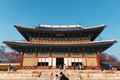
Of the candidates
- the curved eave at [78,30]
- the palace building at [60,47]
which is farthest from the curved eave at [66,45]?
the curved eave at [78,30]

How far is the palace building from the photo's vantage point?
3606 cm

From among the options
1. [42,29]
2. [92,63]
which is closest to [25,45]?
[42,29]

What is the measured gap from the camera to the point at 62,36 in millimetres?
38375

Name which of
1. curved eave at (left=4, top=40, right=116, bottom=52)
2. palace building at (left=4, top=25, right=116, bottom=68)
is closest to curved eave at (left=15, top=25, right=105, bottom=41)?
palace building at (left=4, top=25, right=116, bottom=68)

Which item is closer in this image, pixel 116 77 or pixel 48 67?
pixel 116 77

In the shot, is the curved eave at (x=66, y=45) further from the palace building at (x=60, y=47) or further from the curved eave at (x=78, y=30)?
the curved eave at (x=78, y=30)

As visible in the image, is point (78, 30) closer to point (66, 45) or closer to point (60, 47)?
point (66, 45)

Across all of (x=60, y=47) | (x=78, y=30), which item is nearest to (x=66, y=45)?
(x=60, y=47)

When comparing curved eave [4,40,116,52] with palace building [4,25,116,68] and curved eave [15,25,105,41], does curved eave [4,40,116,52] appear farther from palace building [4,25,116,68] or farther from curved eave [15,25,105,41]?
curved eave [15,25,105,41]

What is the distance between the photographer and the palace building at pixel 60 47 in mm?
36062

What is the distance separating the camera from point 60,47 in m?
36.4

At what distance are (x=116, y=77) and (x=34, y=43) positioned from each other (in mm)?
15997

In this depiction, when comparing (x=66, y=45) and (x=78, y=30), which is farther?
(x=78, y=30)

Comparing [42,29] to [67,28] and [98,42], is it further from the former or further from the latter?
[98,42]
